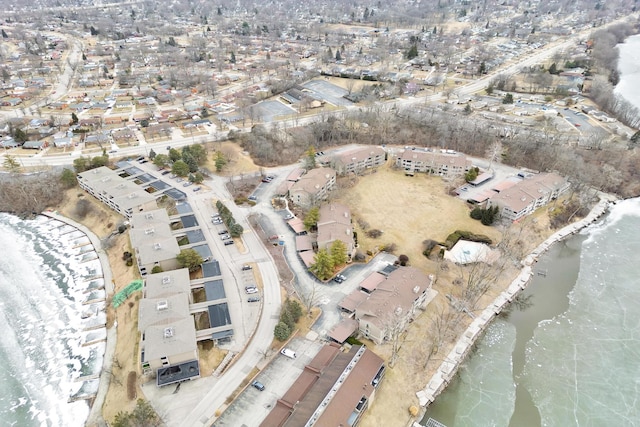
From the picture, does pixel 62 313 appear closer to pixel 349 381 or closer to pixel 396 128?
pixel 349 381

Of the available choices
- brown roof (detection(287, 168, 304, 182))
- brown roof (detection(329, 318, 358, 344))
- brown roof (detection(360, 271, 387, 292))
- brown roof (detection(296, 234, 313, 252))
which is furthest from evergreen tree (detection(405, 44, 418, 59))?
brown roof (detection(329, 318, 358, 344))

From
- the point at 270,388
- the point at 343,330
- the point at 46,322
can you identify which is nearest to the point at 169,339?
the point at 270,388

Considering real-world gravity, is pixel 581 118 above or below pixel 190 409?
above

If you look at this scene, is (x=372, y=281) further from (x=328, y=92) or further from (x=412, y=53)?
(x=412, y=53)

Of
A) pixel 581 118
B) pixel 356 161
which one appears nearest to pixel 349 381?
pixel 356 161

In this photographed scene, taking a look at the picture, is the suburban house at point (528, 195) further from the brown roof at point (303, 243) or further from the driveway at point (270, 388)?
the driveway at point (270, 388)
